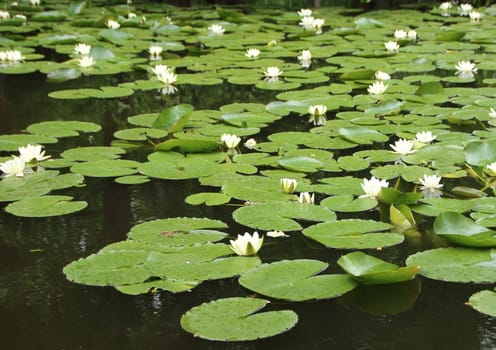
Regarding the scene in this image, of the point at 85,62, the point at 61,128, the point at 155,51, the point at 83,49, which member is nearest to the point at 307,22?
the point at 155,51

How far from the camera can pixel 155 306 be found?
1.88m

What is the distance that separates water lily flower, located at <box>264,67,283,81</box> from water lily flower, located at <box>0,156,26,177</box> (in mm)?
2066

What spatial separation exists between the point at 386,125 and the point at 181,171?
1.13 meters

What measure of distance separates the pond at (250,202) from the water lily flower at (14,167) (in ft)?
0.05

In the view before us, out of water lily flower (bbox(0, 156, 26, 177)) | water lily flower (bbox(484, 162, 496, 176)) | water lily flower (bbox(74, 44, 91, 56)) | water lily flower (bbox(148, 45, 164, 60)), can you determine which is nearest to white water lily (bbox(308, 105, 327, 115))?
water lily flower (bbox(484, 162, 496, 176))

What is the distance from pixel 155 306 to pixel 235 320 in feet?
0.75

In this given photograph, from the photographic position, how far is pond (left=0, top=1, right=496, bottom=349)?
1.81m

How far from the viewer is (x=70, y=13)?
7488mm

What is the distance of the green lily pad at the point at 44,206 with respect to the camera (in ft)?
8.14

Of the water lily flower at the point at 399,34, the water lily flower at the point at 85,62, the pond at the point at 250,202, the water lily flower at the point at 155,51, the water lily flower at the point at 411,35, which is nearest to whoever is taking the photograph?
the pond at the point at 250,202

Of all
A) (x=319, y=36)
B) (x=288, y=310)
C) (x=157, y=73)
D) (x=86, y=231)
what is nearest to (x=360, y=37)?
(x=319, y=36)

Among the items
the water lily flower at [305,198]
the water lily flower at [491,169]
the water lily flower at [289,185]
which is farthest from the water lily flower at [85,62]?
the water lily flower at [491,169]

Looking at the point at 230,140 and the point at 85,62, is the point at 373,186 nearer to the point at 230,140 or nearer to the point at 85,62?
the point at 230,140

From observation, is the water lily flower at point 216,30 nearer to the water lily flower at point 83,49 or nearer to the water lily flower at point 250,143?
the water lily flower at point 83,49
